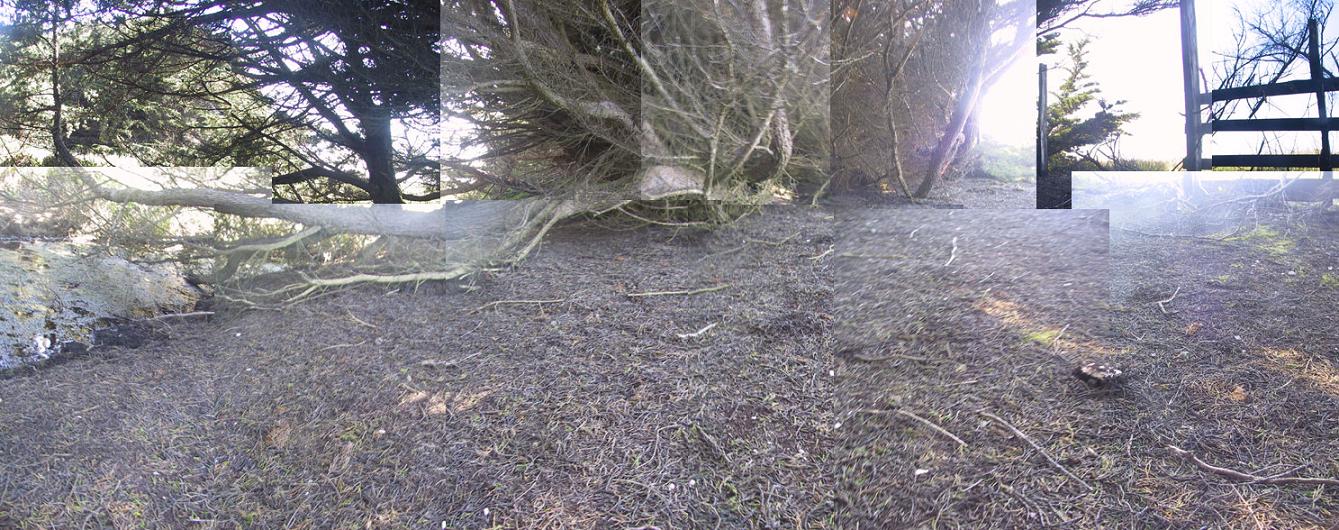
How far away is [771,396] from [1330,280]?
0.80 meters

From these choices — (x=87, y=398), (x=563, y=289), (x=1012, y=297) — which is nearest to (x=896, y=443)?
(x=1012, y=297)

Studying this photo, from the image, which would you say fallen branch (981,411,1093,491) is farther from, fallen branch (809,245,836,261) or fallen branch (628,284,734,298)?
fallen branch (628,284,734,298)

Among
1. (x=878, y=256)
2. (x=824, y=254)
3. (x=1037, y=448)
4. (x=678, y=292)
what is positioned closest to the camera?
(x=1037, y=448)

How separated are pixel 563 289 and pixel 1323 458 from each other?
49.9 inches

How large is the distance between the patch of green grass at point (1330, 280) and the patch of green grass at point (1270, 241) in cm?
6

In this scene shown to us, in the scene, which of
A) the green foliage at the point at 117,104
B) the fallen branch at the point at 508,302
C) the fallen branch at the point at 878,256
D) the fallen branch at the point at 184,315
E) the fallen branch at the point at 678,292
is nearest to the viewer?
the fallen branch at the point at 878,256

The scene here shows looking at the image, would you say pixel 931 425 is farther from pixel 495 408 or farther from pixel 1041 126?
pixel 495 408

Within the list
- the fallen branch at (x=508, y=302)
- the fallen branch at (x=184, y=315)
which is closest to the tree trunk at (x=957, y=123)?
the fallen branch at (x=508, y=302)

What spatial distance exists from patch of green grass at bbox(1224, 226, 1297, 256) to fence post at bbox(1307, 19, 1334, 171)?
0.37 feet

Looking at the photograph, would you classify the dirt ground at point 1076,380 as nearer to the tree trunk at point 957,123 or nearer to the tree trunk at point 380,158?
the tree trunk at point 957,123

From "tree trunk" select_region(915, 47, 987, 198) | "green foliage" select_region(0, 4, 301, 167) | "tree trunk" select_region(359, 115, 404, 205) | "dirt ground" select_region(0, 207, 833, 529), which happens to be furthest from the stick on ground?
"green foliage" select_region(0, 4, 301, 167)

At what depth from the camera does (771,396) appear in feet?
3.19

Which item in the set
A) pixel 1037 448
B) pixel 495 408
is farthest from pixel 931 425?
pixel 495 408

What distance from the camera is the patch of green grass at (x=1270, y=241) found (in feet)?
2.64
